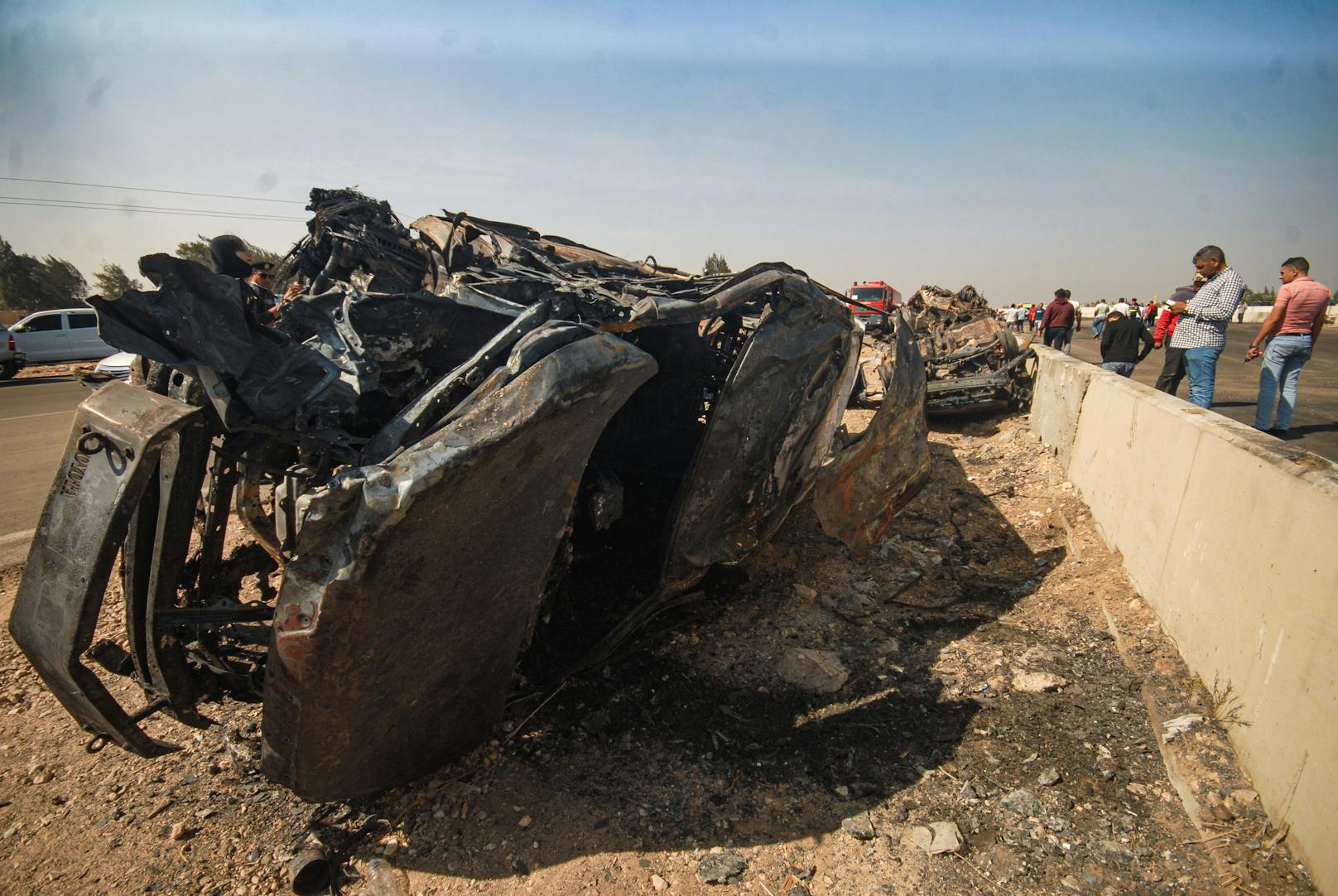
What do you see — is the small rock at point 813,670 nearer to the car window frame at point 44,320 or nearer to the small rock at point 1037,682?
the small rock at point 1037,682

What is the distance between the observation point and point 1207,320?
550 centimetres

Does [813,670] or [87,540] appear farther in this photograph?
[813,670]

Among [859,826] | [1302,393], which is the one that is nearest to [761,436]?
[859,826]

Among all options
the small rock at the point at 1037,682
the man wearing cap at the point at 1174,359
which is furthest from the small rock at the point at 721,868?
the man wearing cap at the point at 1174,359

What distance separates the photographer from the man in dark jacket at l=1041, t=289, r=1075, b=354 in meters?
12.1

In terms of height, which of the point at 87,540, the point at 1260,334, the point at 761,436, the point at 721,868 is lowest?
the point at 721,868

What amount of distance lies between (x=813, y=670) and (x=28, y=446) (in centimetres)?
873

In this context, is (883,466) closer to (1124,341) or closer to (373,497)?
(373,497)

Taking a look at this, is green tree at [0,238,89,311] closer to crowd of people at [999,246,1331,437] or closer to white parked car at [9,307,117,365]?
white parked car at [9,307,117,365]

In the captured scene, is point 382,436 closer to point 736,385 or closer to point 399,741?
point 399,741

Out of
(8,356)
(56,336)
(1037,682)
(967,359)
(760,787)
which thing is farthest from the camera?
(56,336)

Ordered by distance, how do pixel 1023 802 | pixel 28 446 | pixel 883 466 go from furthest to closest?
pixel 28 446 → pixel 883 466 → pixel 1023 802

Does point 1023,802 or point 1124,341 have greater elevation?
point 1124,341

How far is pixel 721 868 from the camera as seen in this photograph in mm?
2164
